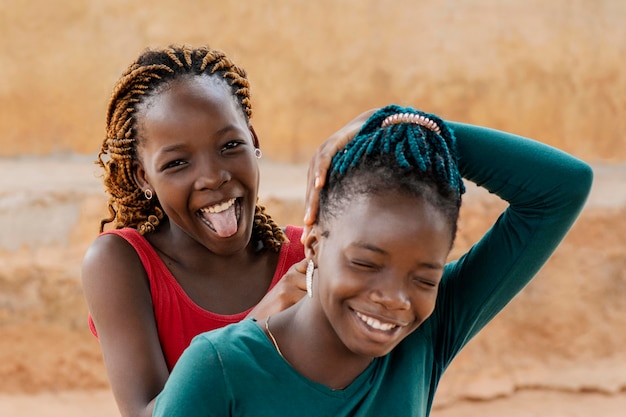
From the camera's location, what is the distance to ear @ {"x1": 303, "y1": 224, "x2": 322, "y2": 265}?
5.37 ft

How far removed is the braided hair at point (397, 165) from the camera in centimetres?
154

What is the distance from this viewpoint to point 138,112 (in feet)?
7.03

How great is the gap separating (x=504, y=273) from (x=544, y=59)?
4.32 metres

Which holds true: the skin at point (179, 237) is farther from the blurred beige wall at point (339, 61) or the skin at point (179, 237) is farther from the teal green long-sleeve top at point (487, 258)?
the blurred beige wall at point (339, 61)

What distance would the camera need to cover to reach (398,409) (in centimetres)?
163

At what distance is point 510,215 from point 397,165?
352mm

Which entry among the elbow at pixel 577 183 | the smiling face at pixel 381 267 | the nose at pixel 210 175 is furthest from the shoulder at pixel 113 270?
the elbow at pixel 577 183

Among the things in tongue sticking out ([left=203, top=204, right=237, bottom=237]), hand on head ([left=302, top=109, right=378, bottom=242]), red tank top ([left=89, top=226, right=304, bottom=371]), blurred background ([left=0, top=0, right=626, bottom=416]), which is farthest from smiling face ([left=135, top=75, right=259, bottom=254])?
blurred background ([left=0, top=0, right=626, bottom=416])

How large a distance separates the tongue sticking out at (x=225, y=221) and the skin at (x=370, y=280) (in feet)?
1.72

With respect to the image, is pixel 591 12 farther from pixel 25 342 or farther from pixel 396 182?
pixel 396 182

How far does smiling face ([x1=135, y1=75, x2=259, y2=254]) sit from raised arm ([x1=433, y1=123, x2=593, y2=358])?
1.75 ft

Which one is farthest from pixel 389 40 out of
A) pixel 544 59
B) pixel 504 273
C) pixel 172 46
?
pixel 504 273

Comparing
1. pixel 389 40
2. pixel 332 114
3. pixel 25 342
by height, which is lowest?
pixel 25 342

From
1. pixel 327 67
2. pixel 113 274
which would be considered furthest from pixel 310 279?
pixel 327 67
